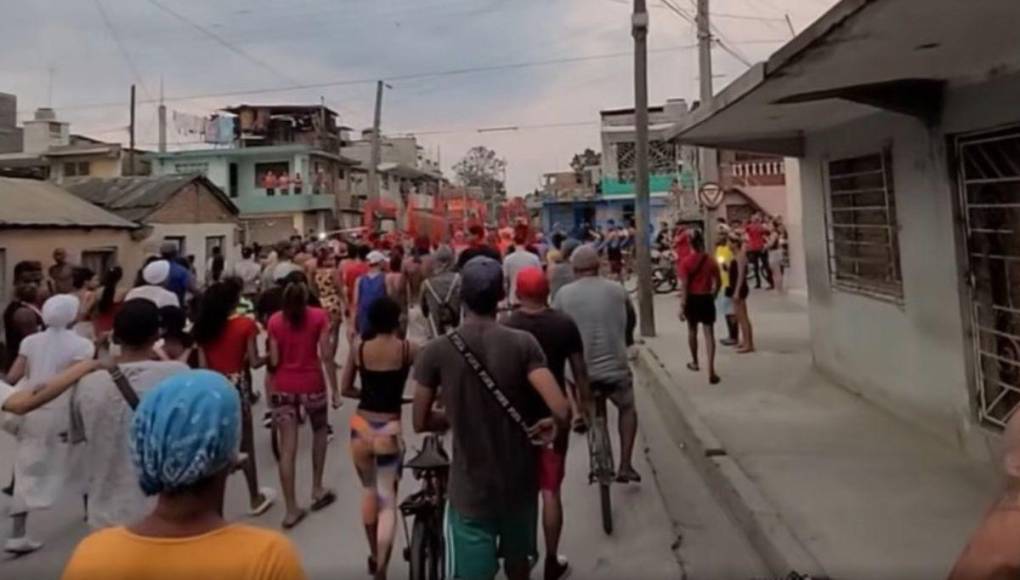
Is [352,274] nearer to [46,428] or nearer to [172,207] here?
[46,428]

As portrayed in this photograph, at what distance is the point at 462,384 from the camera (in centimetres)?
339

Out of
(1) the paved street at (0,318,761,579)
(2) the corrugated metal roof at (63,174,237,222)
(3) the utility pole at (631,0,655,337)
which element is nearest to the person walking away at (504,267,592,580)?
(1) the paved street at (0,318,761,579)

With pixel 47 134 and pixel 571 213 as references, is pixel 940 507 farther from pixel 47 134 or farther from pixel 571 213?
pixel 47 134

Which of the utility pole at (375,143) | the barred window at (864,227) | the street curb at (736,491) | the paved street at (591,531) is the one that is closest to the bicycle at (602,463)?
the paved street at (591,531)

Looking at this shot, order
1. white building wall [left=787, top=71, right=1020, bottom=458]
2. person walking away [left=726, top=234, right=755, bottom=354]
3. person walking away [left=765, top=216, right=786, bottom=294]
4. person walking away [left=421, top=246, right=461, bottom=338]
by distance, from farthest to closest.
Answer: person walking away [left=765, top=216, right=786, bottom=294] → person walking away [left=726, top=234, right=755, bottom=354] → person walking away [left=421, top=246, right=461, bottom=338] → white building wall [left=787, top=71, right=1020, bottom=458]

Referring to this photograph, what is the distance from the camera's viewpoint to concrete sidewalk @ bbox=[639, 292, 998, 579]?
14.9 ft

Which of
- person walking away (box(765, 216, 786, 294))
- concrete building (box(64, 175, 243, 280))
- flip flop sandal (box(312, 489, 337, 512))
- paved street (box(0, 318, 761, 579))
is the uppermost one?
concrete building (box(64, 175, 243, 280))

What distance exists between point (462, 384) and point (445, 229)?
21604mm

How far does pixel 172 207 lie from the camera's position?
2584 cm

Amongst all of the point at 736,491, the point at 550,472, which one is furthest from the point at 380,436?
the point at 736,491

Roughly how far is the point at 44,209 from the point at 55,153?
2309 centimetres

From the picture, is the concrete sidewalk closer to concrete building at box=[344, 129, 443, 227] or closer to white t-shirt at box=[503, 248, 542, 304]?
white t-shirt at box=[503, 248, 542, 304]

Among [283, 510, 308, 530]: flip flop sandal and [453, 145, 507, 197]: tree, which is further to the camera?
[453, 145, 507, 197]: tree

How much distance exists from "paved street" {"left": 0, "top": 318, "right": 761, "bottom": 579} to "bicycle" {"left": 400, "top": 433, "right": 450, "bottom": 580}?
0.70m
